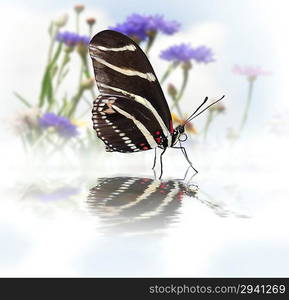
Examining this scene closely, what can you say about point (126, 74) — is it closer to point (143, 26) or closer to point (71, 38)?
point (143, 26)

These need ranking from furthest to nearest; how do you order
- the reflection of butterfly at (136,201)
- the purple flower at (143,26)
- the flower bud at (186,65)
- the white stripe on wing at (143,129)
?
1. the flower bud at (186,65)
2. the purple flower at (143,26)
3. the white stripe on wing at (143,129)
4. the reflection of butterfly at (136,201)

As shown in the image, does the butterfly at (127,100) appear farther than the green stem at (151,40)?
No

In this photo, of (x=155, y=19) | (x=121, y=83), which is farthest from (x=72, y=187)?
(x=155, y=19)

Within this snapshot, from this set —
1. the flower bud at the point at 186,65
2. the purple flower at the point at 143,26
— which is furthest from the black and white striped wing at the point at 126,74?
the flower bud at the point at 186,65

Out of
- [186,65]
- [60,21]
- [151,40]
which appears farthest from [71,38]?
[186,65]

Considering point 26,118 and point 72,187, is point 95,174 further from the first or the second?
point 26,118

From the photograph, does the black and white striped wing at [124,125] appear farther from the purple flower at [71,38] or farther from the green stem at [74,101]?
the purple flower at [71,38]

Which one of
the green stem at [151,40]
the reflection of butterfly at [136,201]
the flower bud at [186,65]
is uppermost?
the green stem at [151,40]
